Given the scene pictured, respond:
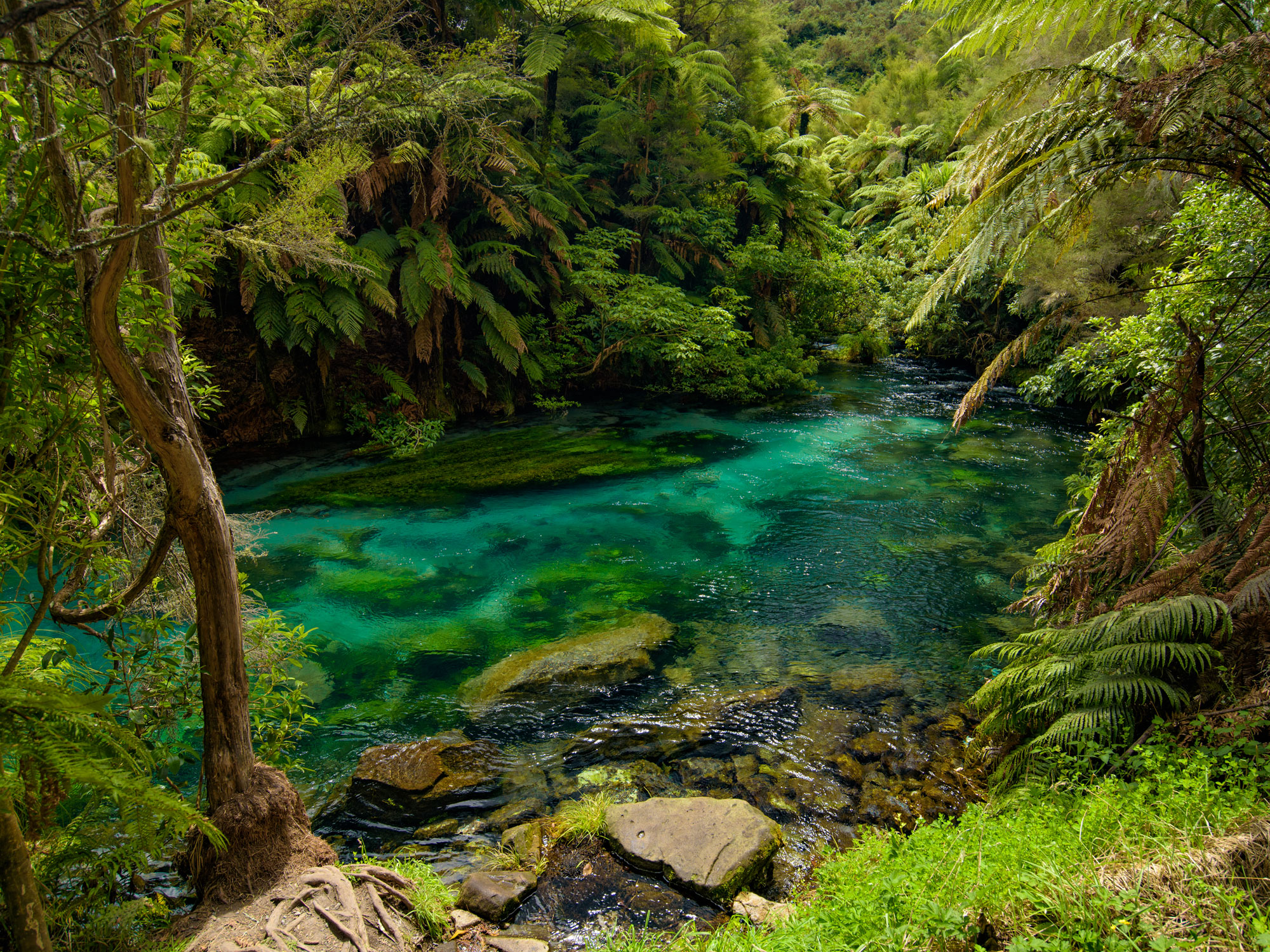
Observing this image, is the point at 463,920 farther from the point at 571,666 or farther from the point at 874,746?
the point at 874,746

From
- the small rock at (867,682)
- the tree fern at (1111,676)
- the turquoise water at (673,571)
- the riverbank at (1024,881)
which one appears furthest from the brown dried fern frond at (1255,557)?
the small rock at (867,682)

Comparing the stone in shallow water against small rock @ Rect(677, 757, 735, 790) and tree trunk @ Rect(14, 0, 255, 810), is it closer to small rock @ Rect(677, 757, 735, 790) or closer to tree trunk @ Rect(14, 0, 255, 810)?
small rock @ Rect(677, 757, 735, 790)

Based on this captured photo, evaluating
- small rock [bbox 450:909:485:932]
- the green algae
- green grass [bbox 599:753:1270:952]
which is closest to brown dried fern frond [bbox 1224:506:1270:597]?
green grass [bbox 599:753:1270:952]

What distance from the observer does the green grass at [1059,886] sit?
1.98 metres

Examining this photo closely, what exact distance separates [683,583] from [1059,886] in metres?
4.89

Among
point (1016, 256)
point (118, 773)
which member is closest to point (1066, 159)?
point (1016, 256)

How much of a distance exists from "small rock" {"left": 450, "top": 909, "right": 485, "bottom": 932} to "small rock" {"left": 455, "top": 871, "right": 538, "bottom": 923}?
3cm

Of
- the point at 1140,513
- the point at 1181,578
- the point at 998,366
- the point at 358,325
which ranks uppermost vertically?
the point at 358,325

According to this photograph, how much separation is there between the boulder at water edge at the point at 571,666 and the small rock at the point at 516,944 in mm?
2067

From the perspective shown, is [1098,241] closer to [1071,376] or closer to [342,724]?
[1071,376]

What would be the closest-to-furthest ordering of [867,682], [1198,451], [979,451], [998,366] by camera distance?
[1198,451] < [998,366] < [867,682] < [979,451]

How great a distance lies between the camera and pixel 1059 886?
87.7 inches

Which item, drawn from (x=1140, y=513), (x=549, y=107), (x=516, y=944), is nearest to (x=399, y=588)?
(x=516, y=944)

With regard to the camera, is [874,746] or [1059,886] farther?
[874,746]
